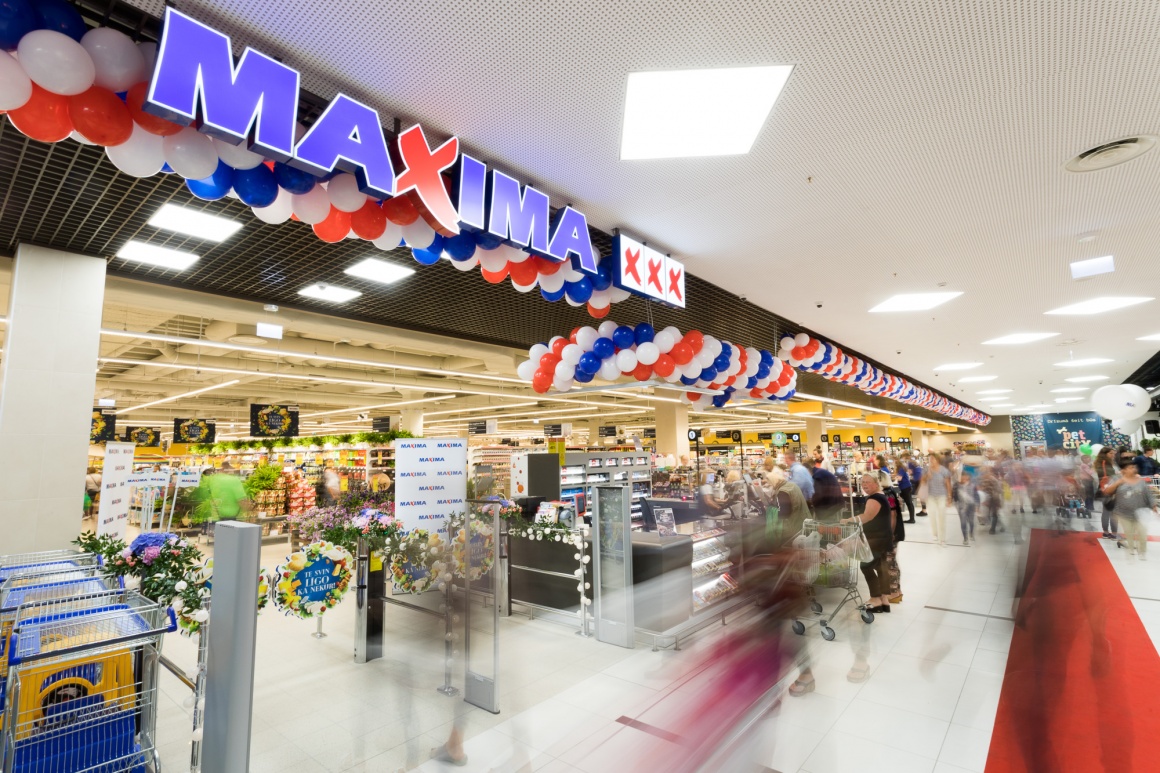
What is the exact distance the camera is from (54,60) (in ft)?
6.87

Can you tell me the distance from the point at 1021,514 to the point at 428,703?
12.3 metres

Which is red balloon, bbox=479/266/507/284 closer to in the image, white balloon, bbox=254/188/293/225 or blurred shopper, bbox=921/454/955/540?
white balloon, bbox=254/188/293/225

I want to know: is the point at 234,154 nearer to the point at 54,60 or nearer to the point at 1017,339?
the point at 54,60

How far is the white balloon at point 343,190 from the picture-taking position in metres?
2.93

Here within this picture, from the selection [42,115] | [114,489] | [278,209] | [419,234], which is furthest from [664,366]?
[114,489]

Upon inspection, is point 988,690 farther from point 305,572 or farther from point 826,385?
point 826,385

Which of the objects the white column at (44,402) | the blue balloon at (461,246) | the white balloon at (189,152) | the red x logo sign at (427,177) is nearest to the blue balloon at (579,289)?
the blue balloon at (461,246)

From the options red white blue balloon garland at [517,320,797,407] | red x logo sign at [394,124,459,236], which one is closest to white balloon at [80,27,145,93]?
red x logo sign at [394,124,459,236]

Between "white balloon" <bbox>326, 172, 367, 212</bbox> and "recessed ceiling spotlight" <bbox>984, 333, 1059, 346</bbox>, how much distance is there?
10639mm

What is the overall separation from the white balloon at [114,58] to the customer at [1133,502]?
11577 millimetres

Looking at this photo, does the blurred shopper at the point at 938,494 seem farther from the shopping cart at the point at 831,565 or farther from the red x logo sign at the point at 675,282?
the red x logo sign at the point at 675,282

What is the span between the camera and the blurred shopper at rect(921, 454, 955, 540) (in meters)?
10.4

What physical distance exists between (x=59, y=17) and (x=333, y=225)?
1.27m

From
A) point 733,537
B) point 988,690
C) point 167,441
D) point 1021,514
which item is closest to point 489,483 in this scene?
point 733,537
